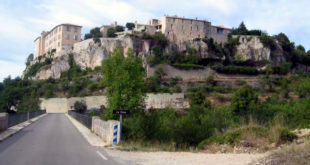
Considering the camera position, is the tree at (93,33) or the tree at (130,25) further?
the tree at (130,25)

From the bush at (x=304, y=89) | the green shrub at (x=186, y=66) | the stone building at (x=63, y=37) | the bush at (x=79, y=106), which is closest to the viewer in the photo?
the bush at (x=304, y=89)

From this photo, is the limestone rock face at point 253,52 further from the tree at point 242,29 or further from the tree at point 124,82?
the tree at point 124,82

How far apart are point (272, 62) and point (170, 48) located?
29531mm

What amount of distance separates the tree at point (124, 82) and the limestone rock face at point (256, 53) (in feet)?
235

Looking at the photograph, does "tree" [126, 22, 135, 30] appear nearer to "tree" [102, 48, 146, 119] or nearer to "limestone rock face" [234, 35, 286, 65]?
"limestone rock face" [234, 35, 286, 65]

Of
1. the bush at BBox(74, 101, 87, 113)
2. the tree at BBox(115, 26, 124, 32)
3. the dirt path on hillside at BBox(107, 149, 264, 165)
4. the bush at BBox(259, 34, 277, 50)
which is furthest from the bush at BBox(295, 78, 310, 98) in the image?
the dirt path on hillside at BBox(107, 149, 264, 165)

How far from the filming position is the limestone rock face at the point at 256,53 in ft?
310

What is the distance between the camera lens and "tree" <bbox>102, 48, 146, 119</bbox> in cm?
2591

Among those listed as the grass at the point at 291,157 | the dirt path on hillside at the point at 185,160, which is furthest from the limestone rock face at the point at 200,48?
the grass at the point at 291,157

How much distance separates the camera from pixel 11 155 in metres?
11.3

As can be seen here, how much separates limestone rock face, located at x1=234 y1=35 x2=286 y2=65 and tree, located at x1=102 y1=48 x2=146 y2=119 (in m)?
71.7

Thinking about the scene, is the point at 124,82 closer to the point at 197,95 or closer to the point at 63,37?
the point at 197,95

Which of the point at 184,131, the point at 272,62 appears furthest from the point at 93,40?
the point at 184,131

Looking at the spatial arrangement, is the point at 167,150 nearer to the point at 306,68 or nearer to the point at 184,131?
the point at 184,131
